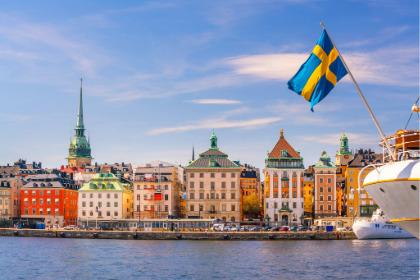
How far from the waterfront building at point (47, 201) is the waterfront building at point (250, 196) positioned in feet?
128

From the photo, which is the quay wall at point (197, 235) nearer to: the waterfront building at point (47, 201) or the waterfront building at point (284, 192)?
the waterfront building at point (284, 192)

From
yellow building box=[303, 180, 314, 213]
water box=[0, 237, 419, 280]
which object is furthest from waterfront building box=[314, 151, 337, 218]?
water box=[0, 237, 419, 280]

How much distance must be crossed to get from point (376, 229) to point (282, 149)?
32.5 meters

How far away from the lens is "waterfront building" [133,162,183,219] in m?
168

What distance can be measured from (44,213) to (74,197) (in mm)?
10900

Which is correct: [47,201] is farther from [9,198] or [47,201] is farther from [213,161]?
[213,161]

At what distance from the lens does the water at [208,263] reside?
2675 inches

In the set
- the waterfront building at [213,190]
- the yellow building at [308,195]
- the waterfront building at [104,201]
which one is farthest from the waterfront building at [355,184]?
the waterfront building at [104,201]

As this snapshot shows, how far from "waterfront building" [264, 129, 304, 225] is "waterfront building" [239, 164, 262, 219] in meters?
12.0

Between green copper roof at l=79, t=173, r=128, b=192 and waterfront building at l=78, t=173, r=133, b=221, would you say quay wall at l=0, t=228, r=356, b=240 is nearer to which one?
waterfront building at l=78, t=173, r=133, b=221

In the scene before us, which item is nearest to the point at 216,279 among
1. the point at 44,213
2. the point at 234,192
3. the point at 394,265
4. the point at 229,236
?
the point at 394,265

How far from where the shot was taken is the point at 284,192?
163500mm

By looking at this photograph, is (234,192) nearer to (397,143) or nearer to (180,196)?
(180,196)

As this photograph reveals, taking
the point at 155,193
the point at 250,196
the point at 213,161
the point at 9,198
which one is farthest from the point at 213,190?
the point at 9,198
